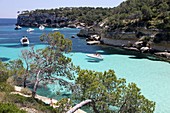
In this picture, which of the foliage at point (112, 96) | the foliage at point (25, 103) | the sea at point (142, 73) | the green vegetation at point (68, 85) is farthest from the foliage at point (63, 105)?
the sea at point (142, 73)

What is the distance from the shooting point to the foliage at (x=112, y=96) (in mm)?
10703

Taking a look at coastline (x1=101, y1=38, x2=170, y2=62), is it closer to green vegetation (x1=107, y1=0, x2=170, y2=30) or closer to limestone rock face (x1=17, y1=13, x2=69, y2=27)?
green vegetation (x1=107, y1=0, x2=170, y2=30)

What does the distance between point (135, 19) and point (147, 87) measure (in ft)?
114

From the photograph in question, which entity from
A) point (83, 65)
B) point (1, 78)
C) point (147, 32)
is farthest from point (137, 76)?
point (147, 32)

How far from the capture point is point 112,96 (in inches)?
424

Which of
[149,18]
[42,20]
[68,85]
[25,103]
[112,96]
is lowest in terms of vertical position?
[25,103]

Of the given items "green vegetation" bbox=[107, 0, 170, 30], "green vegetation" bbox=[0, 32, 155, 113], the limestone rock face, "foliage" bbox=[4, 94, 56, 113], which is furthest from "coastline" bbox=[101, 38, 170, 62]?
the limestone rock face

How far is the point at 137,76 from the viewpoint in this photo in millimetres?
27625

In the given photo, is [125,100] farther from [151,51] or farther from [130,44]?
[130,44]

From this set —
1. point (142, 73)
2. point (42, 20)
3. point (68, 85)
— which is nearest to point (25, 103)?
point (68, 85)

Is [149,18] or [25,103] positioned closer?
[25,103]

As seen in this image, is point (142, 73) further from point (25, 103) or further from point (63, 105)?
point (63, 105)

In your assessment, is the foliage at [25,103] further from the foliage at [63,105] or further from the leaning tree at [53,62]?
the leaning tree at [53,62]

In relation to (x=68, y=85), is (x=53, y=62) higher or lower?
higher
